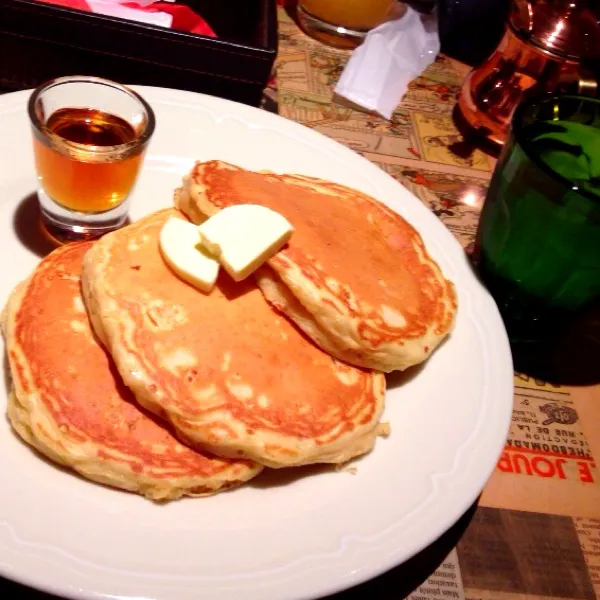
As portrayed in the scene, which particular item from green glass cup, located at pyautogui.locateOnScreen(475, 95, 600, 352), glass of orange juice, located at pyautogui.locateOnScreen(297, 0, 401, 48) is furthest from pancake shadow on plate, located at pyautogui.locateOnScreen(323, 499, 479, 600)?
glass of orange juice, located at pyautogui.locateOnScreen(297, 0, 401, 48)

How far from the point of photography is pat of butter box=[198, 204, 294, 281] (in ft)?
3.59

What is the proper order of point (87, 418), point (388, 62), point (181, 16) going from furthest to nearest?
point (388, 62), point (181, 16), point (87, 418)

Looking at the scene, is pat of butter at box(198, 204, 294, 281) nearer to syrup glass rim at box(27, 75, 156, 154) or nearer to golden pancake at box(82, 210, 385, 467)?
golden pancake at box(82, 210, 385, 467)

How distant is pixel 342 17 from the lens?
88.9 inches

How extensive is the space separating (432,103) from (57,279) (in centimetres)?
150

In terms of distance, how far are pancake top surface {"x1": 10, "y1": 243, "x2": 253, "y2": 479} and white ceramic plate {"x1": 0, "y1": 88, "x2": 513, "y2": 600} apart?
0.06 metres

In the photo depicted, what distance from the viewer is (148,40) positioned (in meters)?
1.57

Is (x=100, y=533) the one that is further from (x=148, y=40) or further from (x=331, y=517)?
(x=148, y=40)

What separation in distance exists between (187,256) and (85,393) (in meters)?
0.28

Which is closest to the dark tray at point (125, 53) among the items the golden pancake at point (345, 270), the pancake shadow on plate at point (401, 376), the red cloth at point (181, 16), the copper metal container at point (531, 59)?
the red cloth at point (181, 16)

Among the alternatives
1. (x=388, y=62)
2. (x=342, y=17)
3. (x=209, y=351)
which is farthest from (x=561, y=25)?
(x=209, y=351)

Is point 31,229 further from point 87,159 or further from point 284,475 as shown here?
point 284,475

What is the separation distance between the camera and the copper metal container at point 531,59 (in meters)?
1.90

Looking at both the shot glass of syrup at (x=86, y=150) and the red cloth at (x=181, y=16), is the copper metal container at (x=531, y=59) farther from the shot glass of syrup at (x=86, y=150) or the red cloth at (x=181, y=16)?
the shot glass of syrup at (x=86, y=150)
